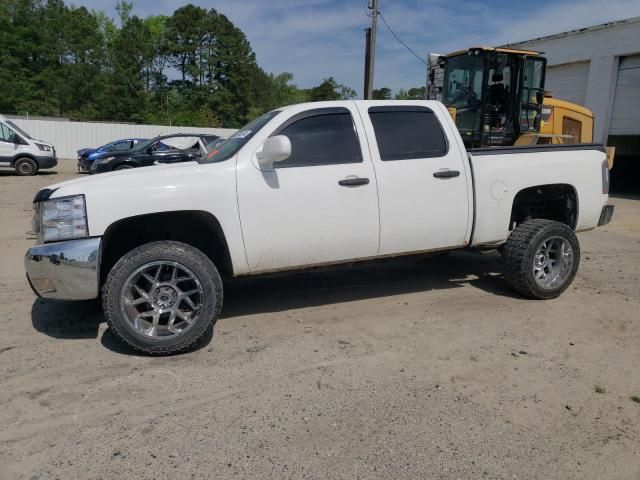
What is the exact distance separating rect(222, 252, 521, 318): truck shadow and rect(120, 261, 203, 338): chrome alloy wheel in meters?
0.85

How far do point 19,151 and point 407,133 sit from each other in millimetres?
18151

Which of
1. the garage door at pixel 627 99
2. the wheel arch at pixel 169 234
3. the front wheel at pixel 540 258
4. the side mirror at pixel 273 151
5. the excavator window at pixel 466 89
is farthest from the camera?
the garage door at pixel 627 99

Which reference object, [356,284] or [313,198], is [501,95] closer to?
[356,284]

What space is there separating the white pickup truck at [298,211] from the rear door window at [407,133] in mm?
13

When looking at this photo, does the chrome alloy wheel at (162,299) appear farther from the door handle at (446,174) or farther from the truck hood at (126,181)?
the door handle at (446,174)

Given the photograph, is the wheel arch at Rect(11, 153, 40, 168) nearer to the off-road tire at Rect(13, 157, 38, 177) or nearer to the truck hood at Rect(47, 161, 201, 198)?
the off-road tire at Rect(13, 157, 38, 177)

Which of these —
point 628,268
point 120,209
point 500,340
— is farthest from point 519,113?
point 120,209

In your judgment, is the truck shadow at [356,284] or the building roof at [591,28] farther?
the building roof at [591,28]

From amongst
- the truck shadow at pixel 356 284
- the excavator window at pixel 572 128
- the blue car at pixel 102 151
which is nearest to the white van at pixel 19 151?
the blue car at pixel 102 151

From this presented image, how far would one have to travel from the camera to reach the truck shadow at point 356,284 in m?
5.23

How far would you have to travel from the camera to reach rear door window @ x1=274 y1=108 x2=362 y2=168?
4402 millimetres

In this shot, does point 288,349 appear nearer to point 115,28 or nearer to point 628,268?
point 628,268

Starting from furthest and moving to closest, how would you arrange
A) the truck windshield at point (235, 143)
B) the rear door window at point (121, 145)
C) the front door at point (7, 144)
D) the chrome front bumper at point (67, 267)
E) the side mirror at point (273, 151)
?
the rear door window at point (121, 145), the front door at point (7, 144), the truck windshield at point (235, 143), the side mirror at point (273, 151), the chrome front bumper at point (67, 267)

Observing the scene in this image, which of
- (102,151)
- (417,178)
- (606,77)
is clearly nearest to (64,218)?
(417,178)
